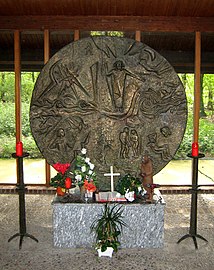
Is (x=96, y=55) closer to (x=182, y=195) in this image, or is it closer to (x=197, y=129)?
(x=197, y=129)

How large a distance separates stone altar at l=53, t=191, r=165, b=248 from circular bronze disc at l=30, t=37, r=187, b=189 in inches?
49.6

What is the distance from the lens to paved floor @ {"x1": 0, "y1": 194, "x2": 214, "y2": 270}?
3.48 meters

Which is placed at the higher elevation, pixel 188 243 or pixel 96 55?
pixel 96 55

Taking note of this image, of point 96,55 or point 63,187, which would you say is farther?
point 96,55

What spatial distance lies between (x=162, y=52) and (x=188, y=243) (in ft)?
11.4

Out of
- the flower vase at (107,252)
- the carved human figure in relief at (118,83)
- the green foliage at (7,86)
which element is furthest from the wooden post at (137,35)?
the flower vase at (107,252)

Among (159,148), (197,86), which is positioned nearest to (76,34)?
(197,86)

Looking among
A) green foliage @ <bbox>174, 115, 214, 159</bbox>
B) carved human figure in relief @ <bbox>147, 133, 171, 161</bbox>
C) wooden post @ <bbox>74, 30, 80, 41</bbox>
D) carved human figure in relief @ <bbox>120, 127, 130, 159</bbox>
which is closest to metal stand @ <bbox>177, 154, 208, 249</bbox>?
carved human figure in relief @ <bbox>147, 133, 171, 161</bbox>

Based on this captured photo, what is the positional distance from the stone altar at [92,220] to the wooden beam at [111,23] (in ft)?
10.2

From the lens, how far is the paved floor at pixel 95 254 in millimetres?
3479

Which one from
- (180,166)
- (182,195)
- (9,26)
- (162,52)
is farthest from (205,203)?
(9,26)

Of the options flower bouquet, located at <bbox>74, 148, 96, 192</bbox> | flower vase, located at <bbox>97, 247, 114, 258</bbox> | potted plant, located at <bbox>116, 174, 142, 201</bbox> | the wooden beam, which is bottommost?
flower vase, located at <bbox>97, 247, 114, 258</bbox>

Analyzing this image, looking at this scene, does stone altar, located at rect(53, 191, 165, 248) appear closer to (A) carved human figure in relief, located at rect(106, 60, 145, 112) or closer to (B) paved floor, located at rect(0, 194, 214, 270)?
(B) paved floor, located at rect(0, 194, 214, 270)

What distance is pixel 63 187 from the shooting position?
13.3 feet
